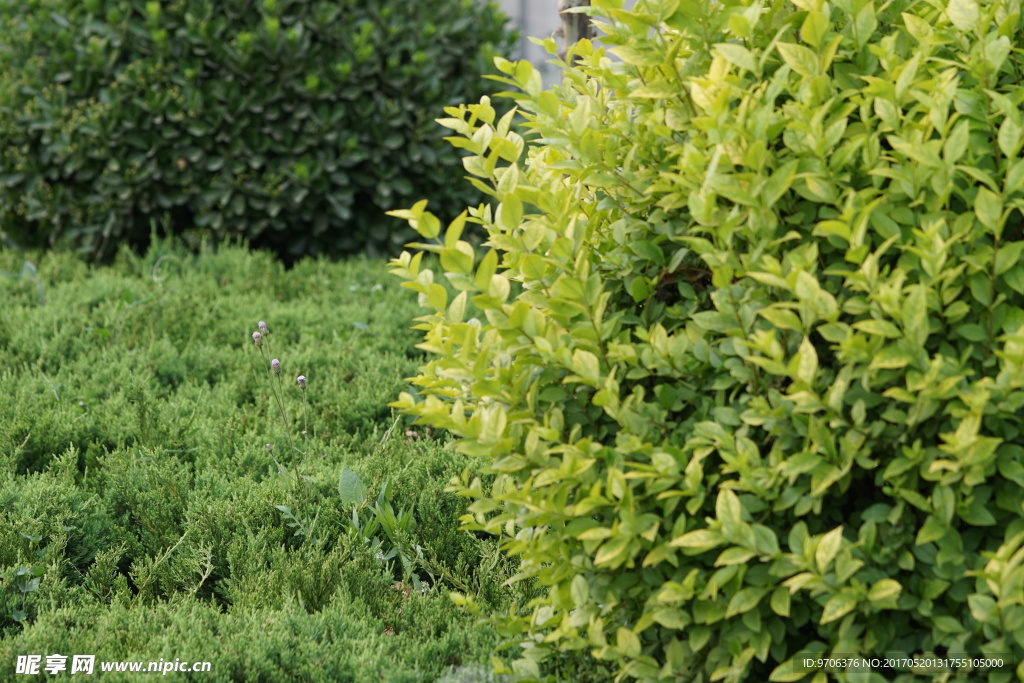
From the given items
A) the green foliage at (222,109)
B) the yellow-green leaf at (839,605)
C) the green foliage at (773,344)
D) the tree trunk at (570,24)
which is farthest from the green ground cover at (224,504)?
the tree trunk at (570,24)

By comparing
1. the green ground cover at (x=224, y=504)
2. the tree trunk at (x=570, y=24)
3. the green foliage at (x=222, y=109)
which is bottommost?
the green ground cover at (x=224, y=504)

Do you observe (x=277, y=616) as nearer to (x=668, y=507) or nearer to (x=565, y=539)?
(x=565, y=539)

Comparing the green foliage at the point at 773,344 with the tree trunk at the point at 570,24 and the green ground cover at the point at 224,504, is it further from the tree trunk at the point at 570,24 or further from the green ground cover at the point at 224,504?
the tree trunk at the point at 570,24

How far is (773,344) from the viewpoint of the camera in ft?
4.97

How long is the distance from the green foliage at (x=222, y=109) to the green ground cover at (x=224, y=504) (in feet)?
3.91

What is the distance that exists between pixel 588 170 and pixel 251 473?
5.48ft

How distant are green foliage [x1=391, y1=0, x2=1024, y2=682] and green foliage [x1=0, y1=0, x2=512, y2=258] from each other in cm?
362

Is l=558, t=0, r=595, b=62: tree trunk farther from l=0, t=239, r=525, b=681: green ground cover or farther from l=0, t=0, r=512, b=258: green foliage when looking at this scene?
l=0, t=0, r=512, b=258: green foliage

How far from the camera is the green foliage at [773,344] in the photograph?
1529mm

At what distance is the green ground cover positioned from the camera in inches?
85.3

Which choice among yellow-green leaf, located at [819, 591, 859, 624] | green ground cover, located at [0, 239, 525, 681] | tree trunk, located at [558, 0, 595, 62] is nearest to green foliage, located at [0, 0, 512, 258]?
green ground cover, located at [0, 239, 525, 681]

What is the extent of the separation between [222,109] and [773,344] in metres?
4.36

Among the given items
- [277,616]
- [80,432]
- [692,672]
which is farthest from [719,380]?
[80,432]

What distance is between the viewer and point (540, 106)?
70.4 inches
